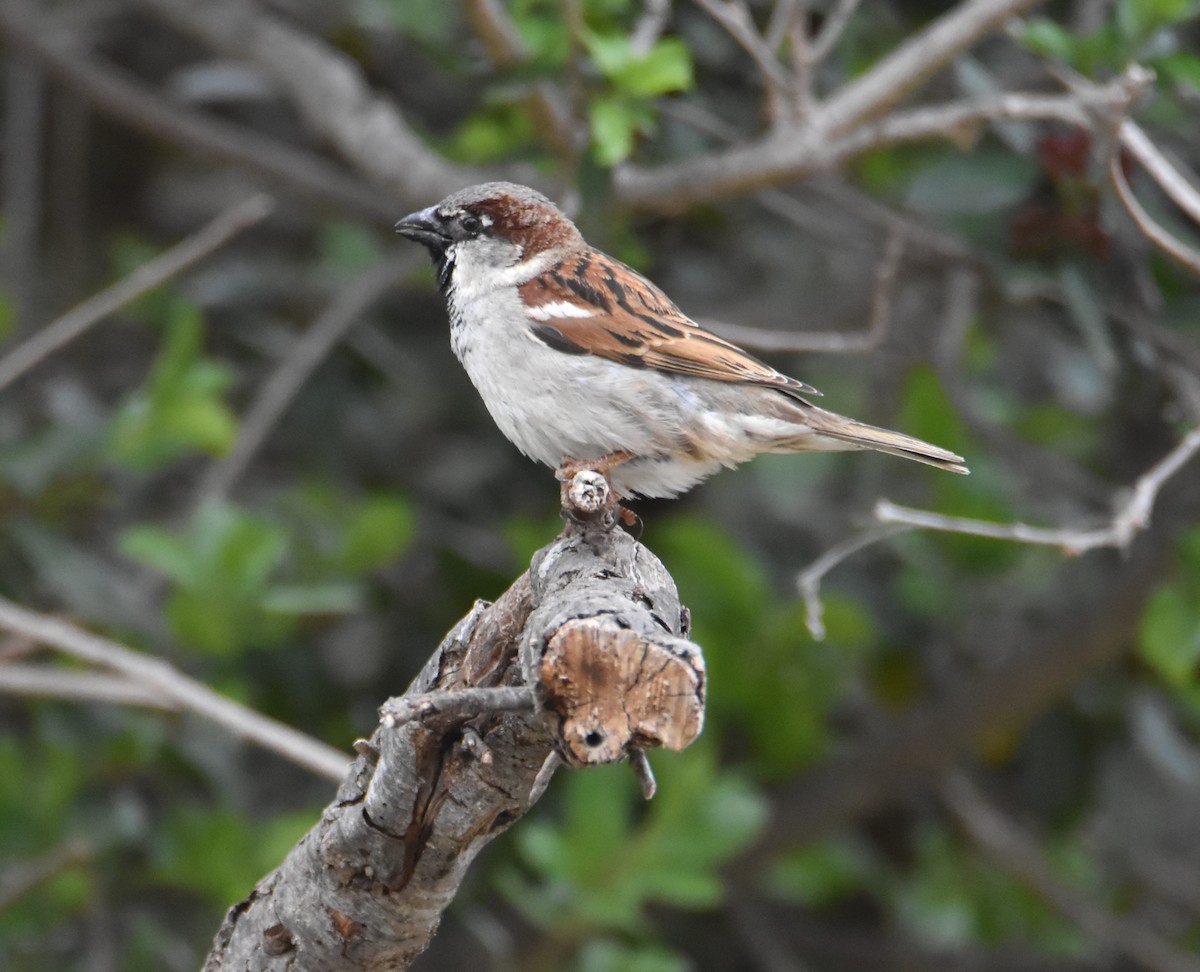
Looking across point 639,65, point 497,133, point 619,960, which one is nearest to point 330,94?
point 497,133

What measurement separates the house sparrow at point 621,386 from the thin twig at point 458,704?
3.59ft

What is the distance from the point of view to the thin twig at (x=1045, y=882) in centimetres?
447

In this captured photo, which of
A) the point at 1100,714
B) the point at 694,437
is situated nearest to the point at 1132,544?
the point at 1100,714

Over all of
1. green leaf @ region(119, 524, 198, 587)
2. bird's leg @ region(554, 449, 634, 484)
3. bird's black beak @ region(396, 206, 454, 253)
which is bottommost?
bird's leg @ region(554, 449, 634, 484)

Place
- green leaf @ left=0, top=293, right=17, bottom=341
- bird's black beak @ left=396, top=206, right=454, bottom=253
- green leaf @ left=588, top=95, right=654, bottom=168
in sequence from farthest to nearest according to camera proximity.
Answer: green leaf @ left=0, top=293, right=17, bottom=341
bird's black beak @ left=396, top=206, right=454, bottom=253
green leaf @ left=588, top=95, right=654, bottom=168

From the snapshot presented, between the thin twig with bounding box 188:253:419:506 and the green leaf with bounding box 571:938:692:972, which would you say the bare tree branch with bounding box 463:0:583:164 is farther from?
the green leaf with bounding box 571:938:692:972

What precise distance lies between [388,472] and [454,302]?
1.61 meters

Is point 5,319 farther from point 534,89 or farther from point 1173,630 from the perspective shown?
point 1173,630

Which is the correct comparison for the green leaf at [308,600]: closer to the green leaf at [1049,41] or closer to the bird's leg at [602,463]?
the bird's leg at [602,463]

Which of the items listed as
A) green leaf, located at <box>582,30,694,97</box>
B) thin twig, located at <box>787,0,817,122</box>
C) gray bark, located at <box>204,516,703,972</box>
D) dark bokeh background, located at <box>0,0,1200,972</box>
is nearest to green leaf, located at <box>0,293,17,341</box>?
dark bokeh background, located at <box>0,0,1200,972</box>

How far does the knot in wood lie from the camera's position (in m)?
1.58

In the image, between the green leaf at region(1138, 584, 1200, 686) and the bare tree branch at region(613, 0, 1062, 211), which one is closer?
the bare tree branch at region(613, 0, 1062, 211)

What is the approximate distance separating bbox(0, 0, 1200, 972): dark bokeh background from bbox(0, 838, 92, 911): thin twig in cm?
3

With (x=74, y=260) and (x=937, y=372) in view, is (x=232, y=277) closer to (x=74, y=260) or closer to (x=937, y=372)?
(x=74, y=260)
